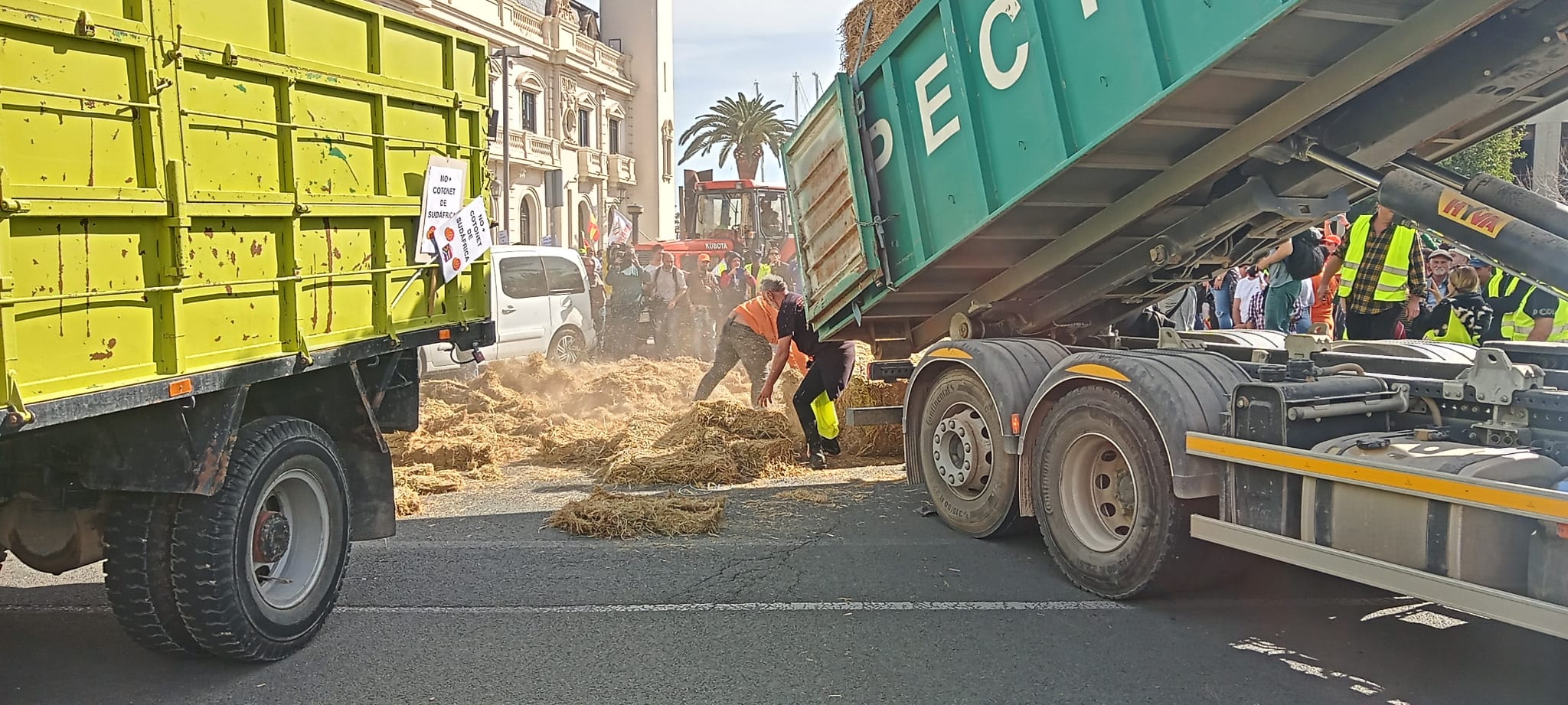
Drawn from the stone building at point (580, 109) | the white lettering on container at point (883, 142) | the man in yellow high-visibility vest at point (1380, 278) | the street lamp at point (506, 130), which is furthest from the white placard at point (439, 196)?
Result: the street lamp at point (506, 130)

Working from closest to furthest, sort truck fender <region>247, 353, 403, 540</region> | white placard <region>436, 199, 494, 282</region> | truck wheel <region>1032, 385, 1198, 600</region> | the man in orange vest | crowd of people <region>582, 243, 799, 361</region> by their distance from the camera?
1. truck wheel <region>1032, 385, 1198, 600</region>
2. truck fender <region>247, 353, 403, 540</region>
3. white placard <region>436, 199, 494, 282</region>
4. the man in orange vest
5. crowd of people <region>582, 243, 799, 361</region>

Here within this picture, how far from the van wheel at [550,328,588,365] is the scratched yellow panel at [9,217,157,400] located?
Result: 422 inches

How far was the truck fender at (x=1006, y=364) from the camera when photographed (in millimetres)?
6008

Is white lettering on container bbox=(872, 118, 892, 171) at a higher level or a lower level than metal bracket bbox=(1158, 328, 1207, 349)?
higher

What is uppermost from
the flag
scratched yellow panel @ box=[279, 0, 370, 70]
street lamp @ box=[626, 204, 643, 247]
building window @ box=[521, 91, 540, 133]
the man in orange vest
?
building window @ box=[521, 91, 540, 133]

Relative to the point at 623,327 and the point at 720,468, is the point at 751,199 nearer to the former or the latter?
the point at 623,327

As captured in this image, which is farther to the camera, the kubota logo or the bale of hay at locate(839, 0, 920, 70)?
the bale of hay at locate(839, 0, 920, 70)

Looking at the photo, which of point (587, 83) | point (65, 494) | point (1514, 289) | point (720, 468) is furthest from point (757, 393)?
point (587, 83)

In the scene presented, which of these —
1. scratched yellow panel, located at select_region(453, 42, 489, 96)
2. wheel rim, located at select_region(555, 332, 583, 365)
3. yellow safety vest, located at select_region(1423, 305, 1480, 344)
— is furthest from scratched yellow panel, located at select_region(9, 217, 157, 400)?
wheel rim, located at select_region(555, 332, 583, 365)

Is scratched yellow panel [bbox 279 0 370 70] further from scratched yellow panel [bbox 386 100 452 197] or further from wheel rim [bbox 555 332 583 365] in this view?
wheel rim [bbox 555 332 583 365]

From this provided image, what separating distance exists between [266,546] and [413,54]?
2449 mm

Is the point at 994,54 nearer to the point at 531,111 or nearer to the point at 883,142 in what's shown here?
the point at 883,142

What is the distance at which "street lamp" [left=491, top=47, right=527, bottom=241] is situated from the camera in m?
37.1

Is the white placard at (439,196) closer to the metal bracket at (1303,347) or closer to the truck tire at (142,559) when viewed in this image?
the truck tire at (142,559)
